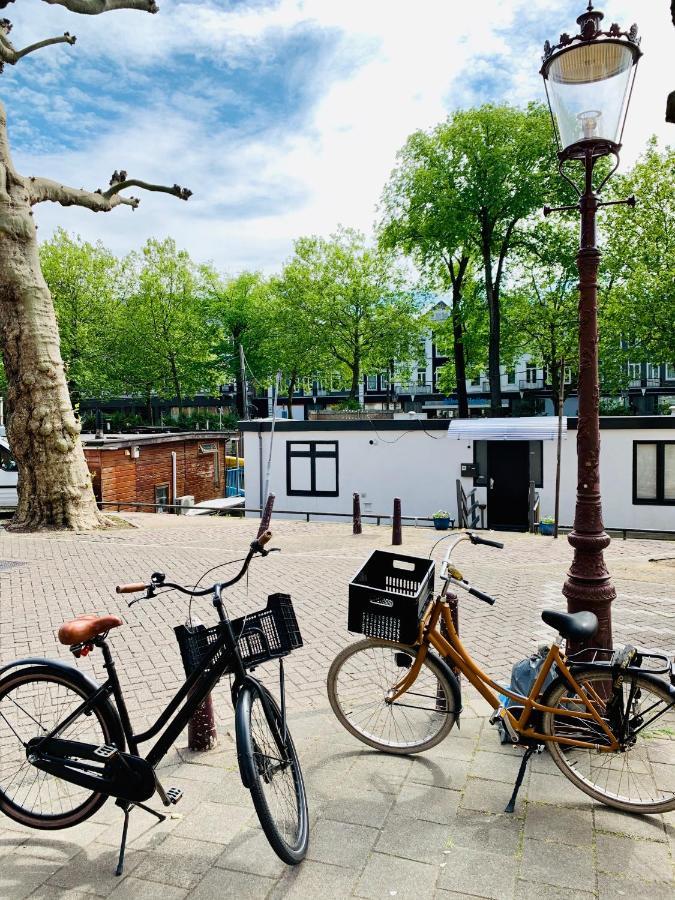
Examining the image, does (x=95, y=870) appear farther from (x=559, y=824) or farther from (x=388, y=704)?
(x=559, y=824)

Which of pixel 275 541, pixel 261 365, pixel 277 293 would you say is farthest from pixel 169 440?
pixel 261 365

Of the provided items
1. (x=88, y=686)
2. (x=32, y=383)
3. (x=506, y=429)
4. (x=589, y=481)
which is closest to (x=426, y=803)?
(x=88, y=686)

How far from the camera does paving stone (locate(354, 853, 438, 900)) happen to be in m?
2.68

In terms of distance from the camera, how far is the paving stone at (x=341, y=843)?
291cm

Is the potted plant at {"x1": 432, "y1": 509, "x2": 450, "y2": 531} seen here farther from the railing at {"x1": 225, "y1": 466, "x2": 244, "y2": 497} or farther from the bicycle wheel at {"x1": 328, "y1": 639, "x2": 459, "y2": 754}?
the bicycle wheel at {"x1": 328, "y1": 639, "x2": 459, "y2": 754}

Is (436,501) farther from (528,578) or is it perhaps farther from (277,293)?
(277,293)

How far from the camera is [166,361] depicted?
4000 centimetres

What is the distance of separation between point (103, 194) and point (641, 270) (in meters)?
19.1

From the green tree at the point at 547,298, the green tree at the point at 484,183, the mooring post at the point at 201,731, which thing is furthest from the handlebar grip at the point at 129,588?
the green tree at the point at 547,298

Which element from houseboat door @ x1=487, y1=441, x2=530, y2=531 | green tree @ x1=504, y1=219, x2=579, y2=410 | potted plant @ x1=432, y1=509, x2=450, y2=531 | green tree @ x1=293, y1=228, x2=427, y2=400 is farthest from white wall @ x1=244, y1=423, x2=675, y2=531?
green tree @ x1=293, y1=228, x2=427, y2=400

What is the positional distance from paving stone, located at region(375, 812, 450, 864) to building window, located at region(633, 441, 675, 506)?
16011 mm

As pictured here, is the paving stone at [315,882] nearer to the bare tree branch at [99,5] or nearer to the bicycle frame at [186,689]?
the bicycle frame at [186,689]

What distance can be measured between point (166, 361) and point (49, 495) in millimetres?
27178

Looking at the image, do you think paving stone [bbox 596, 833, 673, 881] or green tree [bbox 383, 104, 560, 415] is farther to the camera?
green tree [bbox 383, 104, 560, 415]
